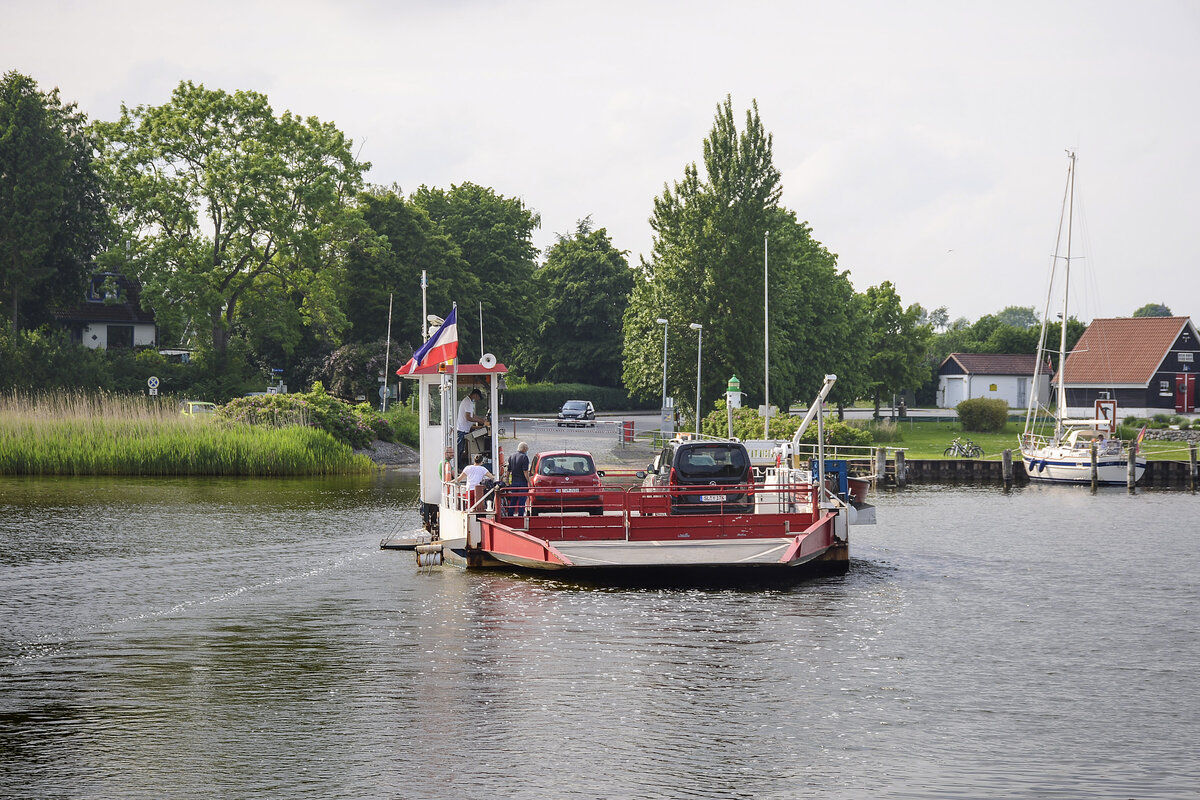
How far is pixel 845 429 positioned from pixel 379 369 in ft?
103

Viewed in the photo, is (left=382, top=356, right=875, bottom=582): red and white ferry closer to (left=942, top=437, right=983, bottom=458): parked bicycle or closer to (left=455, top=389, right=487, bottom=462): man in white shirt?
(left=455, top=389, right=487, bottom=462): man in white shirt

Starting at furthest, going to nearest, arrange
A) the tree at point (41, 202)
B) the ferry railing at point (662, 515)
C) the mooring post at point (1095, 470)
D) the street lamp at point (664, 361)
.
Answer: the tree at point (41, 202), the street lamp at point (664, 361), the mooring post at point (1095, 470), the ferry railing at point (662, 515)

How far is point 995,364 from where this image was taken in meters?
113

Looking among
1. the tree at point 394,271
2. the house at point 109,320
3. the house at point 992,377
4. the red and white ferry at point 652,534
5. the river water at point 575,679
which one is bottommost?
the river water at point 575,679

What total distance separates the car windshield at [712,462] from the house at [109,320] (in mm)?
61379

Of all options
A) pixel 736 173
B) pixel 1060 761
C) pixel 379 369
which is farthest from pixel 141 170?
pixel 1060 761

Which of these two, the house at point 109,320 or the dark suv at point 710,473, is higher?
the house at point 109,320

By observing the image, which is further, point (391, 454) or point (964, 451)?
point (964, 451)

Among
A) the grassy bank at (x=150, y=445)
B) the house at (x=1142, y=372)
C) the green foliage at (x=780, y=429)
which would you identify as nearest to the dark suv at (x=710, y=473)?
the green foliage at (x=780, y=429)

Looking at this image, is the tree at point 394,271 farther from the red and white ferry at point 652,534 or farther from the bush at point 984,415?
the red and white ferry at point 652,534

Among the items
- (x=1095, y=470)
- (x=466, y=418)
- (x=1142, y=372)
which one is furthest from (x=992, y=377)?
(x=466, y=418)

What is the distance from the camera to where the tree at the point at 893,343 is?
288ft

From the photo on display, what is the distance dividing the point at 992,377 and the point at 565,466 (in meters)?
91.9

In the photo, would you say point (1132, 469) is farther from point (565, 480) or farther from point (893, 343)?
point (893, 343)
